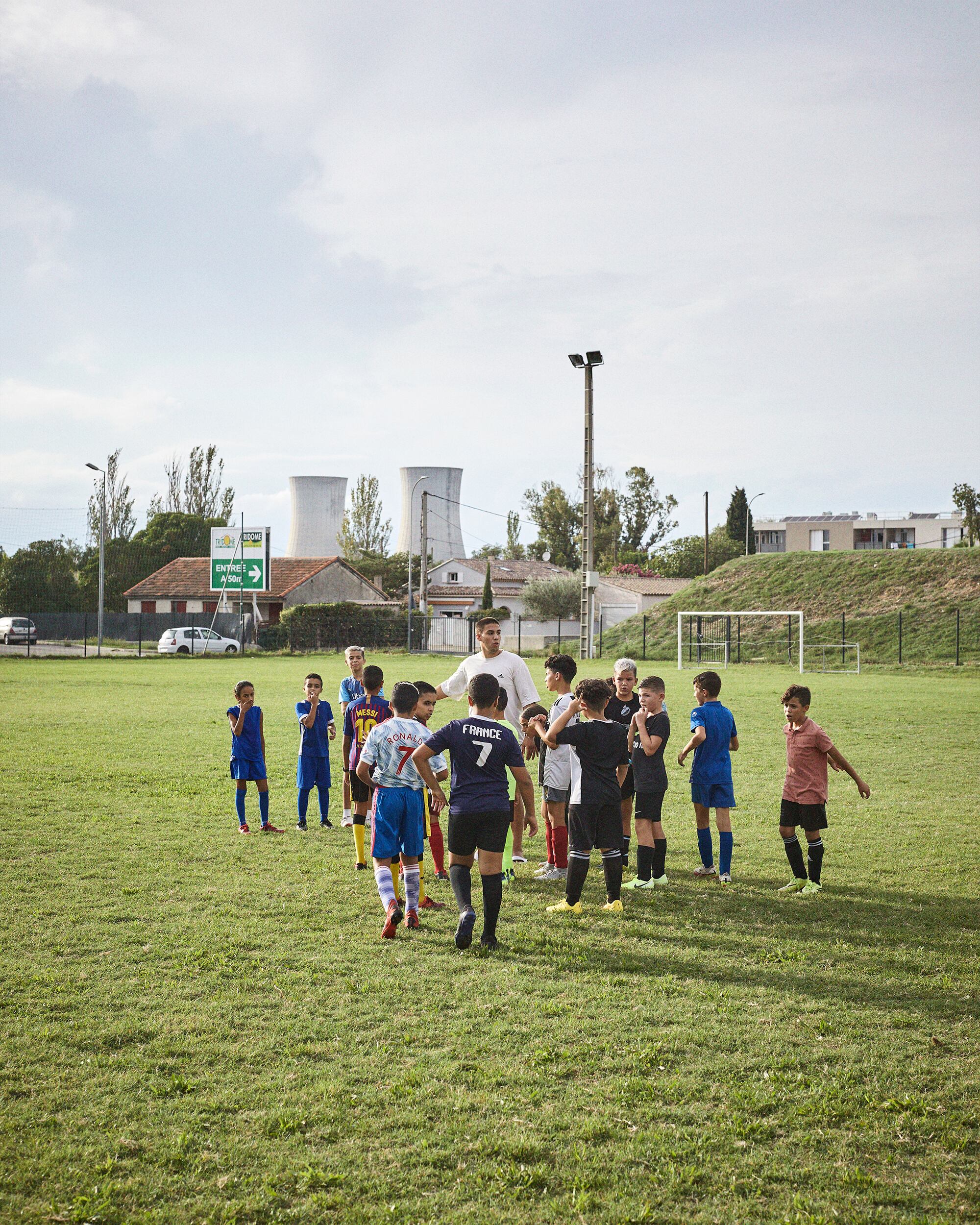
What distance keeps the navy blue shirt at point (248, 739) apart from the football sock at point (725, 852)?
14.1 feet

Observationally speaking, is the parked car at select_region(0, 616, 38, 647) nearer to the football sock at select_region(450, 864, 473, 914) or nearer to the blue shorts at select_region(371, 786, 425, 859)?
the blue shorts at select_region(371, 786, 425, 859)

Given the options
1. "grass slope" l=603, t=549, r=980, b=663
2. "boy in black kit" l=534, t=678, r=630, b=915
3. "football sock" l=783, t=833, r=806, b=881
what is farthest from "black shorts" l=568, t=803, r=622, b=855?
"grass slope" l=603, t=549, r=980, b=663

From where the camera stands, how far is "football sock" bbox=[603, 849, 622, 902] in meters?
6.84

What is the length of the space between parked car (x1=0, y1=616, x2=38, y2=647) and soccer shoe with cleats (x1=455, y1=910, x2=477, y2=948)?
52.0m

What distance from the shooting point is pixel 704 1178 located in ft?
11.8

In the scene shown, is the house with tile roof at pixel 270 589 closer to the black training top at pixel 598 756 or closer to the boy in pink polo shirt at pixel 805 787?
the boy in pink polo shirt at pixel 805 787

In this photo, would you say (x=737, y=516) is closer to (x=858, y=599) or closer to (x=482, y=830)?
(x=858, y=599)

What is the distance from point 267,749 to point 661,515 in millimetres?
85802

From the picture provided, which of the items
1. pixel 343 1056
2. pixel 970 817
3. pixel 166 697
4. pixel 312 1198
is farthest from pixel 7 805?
Result: pixel 166 697

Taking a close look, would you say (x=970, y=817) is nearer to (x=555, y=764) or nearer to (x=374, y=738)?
(x=555, y=764)

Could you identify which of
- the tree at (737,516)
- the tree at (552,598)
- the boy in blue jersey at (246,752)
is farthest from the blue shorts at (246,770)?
the tree at (737,516)

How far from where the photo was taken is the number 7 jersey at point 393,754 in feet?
21.3

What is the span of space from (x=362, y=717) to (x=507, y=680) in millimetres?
1283

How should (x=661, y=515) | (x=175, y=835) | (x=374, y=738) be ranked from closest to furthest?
(x=374, y=738)
(x=175, y=835)
(x=661, y=515)
